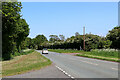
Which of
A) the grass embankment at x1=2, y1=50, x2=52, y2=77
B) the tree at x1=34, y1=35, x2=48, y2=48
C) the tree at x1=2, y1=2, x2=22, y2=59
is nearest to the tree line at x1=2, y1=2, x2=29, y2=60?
the tree at x1=2, y1=2, x2=22, y2=59

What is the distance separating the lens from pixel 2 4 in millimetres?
26766

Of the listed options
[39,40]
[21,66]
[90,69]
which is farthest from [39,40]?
[90,69]

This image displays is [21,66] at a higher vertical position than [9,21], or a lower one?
lower

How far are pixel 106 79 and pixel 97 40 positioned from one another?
53779 millimetres

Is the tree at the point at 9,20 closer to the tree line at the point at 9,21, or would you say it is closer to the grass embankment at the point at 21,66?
the tree line at the point at 9,21

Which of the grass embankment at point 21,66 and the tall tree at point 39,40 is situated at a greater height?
the tall tree at point 39,40

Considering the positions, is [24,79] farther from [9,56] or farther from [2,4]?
[9,56]

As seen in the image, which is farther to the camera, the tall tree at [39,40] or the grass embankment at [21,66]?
the tall tree at [39,40]

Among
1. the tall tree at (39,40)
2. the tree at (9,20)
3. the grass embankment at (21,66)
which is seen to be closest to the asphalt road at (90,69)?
the grass embankment at (21,66)

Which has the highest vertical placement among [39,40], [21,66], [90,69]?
[39,40]

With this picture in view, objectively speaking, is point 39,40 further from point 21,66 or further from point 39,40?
point 21,66

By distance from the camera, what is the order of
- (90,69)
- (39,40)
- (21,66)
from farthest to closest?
(39,40) < (21,66) < (90,69)

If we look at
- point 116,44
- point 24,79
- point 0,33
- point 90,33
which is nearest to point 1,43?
point 0,33

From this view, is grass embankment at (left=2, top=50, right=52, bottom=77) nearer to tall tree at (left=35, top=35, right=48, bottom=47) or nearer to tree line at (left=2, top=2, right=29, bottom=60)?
tree line at (left=2, top=2, right=29, bottom=60)
